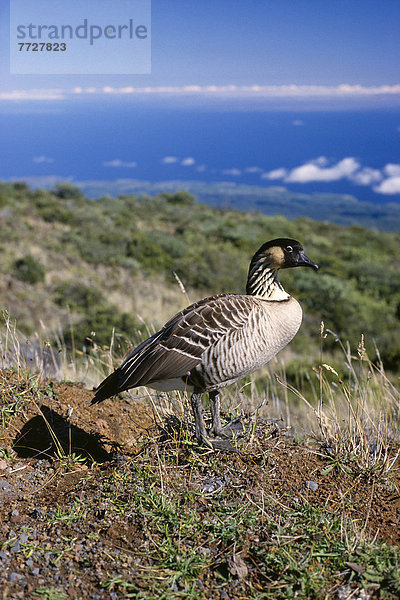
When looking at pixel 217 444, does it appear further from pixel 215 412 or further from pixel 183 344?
pixel 183 344

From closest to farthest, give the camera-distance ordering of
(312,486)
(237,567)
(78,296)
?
(237,567) < (312,486) < (78,296)

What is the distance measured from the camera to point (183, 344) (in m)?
4.38

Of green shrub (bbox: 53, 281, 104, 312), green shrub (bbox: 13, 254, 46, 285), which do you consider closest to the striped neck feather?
green shrub (bbox: 53, 281, 104, 312)

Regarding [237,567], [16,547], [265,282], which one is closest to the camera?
[237,567]

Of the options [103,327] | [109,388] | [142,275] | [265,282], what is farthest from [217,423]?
[142,275]

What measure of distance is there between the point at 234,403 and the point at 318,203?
19549 centimetres

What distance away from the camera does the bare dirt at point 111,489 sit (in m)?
3.46

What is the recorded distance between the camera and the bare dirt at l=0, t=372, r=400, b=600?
3461 mm

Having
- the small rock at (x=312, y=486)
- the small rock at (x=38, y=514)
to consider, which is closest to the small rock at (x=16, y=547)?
the small rock at (x=38, y=514)

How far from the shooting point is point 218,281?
69.8 feet

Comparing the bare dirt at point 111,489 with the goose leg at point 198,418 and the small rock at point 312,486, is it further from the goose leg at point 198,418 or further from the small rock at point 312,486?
the goose leg at point 198,418

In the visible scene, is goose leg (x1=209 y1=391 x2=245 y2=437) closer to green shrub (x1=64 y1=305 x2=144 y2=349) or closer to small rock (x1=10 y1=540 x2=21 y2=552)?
small rock (x1=10 y1=540 x2=21 y2=552)

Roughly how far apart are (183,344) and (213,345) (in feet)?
0.81

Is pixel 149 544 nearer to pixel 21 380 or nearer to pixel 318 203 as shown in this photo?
pixel 21 380
